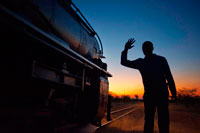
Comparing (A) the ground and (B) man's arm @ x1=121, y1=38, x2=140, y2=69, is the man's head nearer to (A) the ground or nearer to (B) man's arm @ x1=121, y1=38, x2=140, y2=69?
(B) man's arm @ x1=121, y1=38, x2=140, y2=69

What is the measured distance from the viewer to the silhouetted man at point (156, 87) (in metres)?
2.43

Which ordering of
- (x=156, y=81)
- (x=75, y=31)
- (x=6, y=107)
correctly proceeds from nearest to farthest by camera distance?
(x=6, y=107) < (x=156, y=81) < (x=75, y=31)

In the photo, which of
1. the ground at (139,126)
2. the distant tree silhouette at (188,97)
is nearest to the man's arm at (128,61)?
the ground at (139,126)

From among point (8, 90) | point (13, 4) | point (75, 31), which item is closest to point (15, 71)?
point (8, 90)

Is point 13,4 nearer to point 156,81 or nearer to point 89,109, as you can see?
point 156,81

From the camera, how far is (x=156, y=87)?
99.3 inches

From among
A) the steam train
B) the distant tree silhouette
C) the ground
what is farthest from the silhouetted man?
the distant tree silhouette

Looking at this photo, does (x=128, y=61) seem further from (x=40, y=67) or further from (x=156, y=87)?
(x=40, y=67)

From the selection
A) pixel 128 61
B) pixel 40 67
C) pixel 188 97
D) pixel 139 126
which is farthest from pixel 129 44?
pixel 188 97

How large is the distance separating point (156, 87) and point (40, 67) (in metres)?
1.95

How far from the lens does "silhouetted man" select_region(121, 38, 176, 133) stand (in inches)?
95.7

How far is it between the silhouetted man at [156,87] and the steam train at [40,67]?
1.25 metres

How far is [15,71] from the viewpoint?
1.50 m

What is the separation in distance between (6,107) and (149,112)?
2.23 meters
